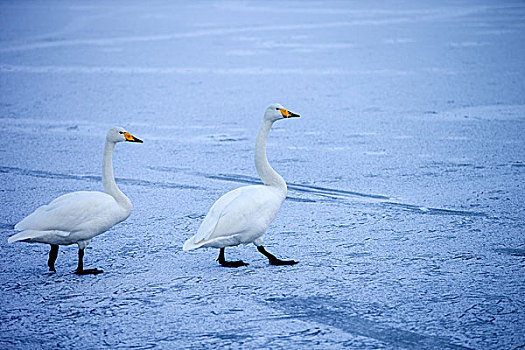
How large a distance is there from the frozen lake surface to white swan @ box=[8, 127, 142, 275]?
0.80 ft

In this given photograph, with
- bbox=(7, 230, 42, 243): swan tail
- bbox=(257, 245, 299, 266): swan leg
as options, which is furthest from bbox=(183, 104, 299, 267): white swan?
bbox=(7, 230, 42, 243): swan tail

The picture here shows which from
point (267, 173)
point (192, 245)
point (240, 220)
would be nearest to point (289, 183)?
point (267, 173)

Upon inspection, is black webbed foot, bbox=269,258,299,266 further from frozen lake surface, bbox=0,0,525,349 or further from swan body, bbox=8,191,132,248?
swan body, bbox=8,191,132,248

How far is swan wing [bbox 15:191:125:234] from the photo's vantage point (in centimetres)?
470

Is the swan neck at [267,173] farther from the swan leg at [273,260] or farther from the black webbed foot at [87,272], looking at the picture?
the black webbed foot at [87,272]

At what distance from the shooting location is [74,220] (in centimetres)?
473

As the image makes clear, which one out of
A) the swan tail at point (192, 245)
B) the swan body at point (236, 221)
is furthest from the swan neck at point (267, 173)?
the swan tail at point (192, 245)

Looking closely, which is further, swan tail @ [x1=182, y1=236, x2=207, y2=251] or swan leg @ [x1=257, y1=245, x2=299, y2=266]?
swan leg @ [x1=257, y1=245, x2=299, y2=266]

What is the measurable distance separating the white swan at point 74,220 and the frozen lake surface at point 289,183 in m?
A: 0.24

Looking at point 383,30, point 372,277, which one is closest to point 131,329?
point 372,277

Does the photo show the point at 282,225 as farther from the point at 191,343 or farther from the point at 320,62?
the point at 320,62

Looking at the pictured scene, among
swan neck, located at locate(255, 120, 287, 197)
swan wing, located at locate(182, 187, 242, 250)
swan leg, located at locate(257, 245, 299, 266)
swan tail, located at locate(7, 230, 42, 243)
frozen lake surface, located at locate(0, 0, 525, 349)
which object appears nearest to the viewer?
frozen lake surface, located at locate(0, 0, 525, 349)

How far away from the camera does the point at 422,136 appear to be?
353 inches

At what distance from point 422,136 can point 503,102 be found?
2193mm
